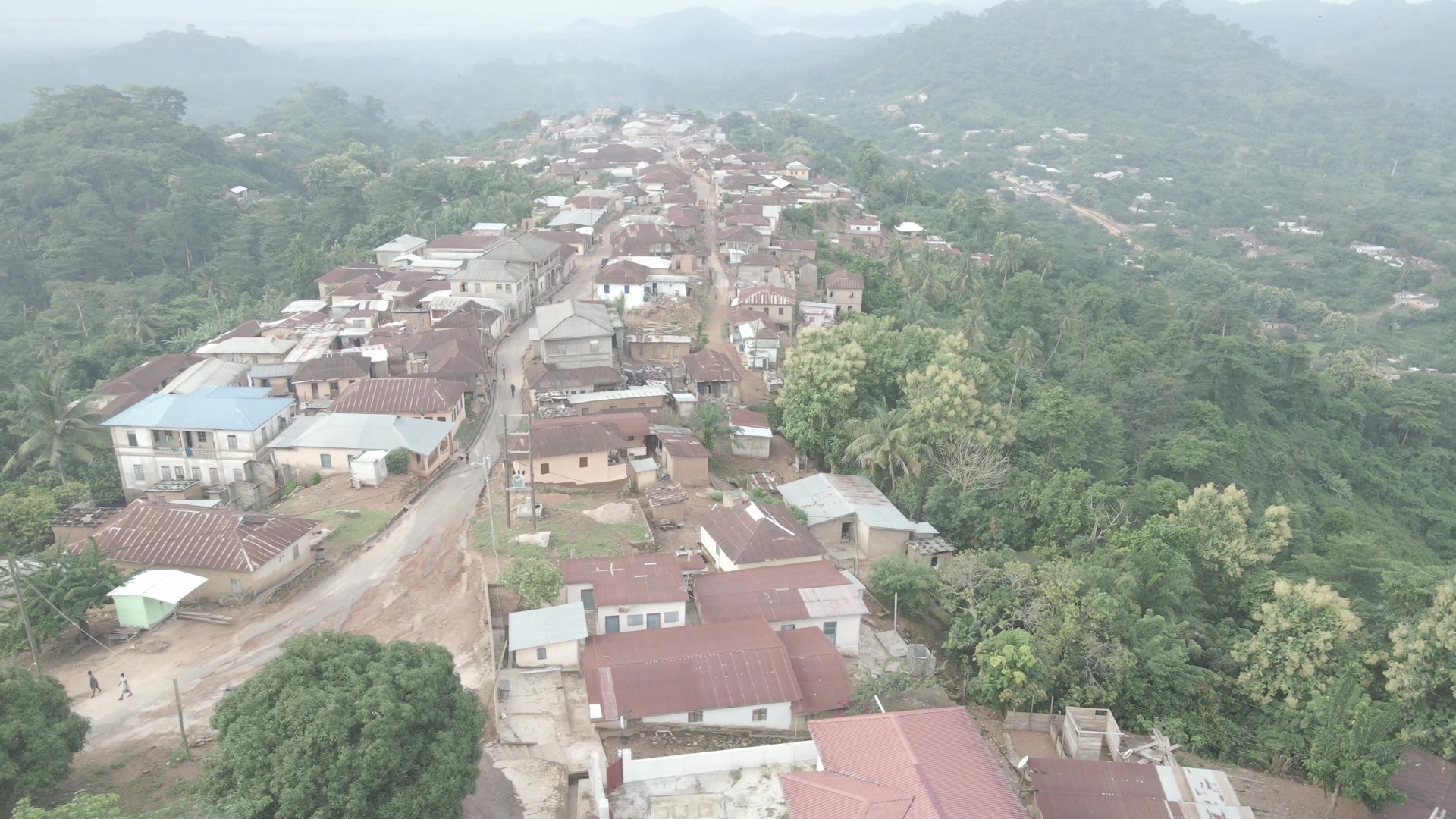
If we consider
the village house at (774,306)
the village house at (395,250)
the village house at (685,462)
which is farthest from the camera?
the village house at (395,250)

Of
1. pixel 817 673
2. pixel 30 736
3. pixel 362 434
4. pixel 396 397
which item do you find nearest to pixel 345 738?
pixel 30 736

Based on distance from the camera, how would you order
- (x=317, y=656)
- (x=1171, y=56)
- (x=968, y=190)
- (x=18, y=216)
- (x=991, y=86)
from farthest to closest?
(x=1171, y=56)
(x=991, y=86)
(x=968, y=190)
(x=18, y=216)
(x=317, y=656)

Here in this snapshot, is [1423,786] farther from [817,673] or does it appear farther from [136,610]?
[136,610]

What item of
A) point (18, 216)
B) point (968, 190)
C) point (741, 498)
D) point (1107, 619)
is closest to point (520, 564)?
point (741, 498)

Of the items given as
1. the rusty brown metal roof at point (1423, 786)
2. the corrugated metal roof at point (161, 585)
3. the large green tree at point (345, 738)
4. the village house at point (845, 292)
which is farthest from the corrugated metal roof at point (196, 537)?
the village house at point (845, 292)

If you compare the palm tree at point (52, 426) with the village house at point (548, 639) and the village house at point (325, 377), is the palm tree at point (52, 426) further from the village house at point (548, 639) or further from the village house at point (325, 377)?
the village house at point (548, 639)

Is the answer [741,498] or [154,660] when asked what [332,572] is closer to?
[154,660]
